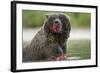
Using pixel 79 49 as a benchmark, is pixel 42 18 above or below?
above

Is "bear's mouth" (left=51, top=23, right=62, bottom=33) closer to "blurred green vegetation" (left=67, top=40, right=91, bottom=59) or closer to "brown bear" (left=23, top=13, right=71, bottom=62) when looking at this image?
"brown bear" (left=23, top=13, right=71, bottom=62)

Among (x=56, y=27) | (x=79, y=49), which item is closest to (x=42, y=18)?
(x=56, y=27)

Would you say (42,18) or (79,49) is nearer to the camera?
(42,18)

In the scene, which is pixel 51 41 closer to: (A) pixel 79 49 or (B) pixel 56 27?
(B) pixel 56 27

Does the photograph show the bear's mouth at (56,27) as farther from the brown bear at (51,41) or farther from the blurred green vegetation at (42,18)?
the blurred green vegetation at (42,18)

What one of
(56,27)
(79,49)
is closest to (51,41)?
(56,27)

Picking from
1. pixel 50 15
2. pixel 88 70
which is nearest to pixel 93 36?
pixel 88 70
